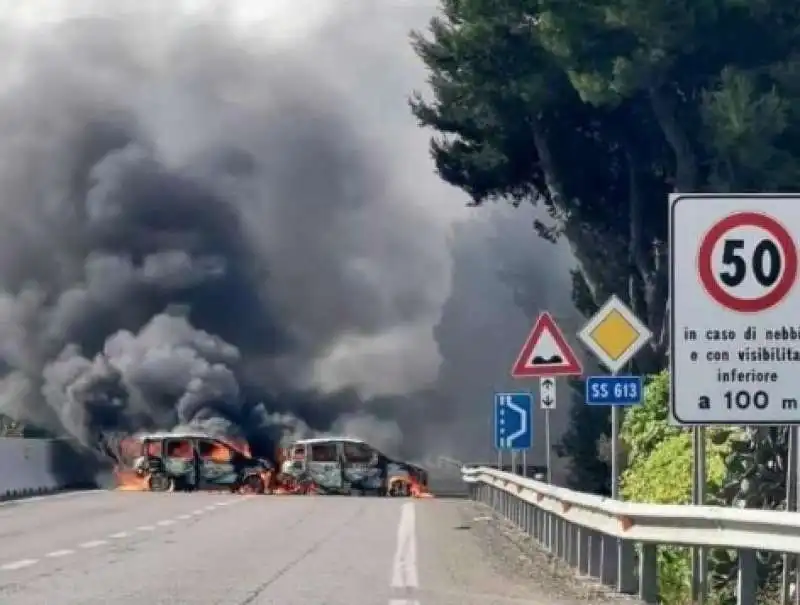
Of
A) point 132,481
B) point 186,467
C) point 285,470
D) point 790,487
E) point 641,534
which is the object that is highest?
point 790,487

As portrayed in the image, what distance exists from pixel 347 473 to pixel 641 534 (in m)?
38.0

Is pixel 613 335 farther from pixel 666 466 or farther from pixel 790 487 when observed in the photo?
pixel 790 487

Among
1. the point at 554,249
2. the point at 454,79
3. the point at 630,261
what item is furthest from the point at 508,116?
the point at 554,249

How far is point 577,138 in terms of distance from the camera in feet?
123

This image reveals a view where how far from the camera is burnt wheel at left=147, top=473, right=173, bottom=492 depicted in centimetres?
4959

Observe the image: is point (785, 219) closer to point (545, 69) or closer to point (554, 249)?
point (545, 69)

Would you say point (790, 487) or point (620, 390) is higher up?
point (620, 390)

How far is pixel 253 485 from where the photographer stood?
5169 cm

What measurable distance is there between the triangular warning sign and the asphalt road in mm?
2222

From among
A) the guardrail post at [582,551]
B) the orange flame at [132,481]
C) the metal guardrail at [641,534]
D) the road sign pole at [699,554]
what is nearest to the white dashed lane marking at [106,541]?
the metal guardrail at [641,534]

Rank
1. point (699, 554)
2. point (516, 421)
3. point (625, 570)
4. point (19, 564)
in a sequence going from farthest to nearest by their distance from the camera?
point (516, 421) < point (19, 564) < point (625, 570) < point (699, 554)

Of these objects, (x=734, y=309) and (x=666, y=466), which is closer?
(x=734, y=309)

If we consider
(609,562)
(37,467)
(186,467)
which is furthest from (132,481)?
(609,562)

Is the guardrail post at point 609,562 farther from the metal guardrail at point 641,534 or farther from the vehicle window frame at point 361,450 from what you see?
the vehicle window frame at point 361,450
